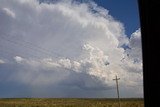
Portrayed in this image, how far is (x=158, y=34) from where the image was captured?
349 cm

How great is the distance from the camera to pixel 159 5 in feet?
11.3

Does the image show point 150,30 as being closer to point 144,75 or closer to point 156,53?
point 156,53

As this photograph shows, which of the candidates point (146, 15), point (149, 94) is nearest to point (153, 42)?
point (146, 15)

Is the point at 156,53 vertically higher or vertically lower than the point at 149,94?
higher

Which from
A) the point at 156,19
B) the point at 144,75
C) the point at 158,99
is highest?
the point at 156,19

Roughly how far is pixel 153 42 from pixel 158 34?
4.3 inches

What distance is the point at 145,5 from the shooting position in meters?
3.55

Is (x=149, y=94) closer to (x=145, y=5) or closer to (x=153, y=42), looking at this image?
(x=153, y=42)

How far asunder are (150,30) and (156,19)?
0.51 feet

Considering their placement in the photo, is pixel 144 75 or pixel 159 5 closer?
pixel 159 5

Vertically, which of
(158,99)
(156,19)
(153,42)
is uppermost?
(156,19)

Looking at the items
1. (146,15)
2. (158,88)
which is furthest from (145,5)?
(158,88)

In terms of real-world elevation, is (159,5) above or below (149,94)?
above

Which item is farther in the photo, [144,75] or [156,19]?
[144,75]
